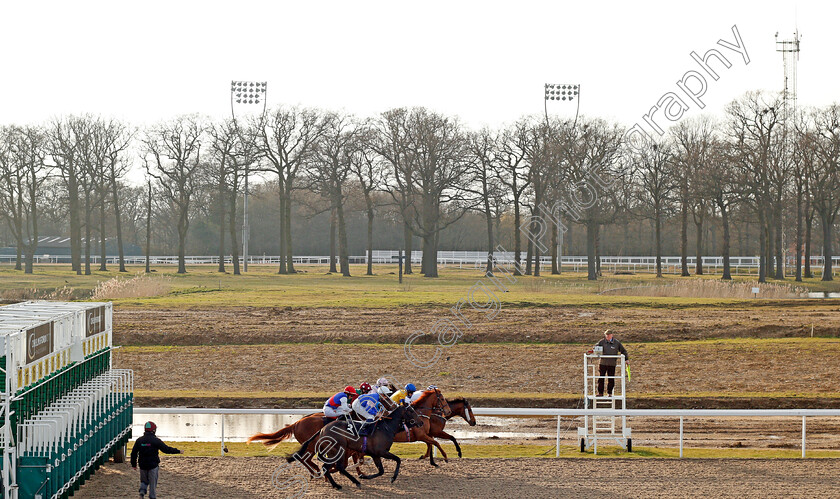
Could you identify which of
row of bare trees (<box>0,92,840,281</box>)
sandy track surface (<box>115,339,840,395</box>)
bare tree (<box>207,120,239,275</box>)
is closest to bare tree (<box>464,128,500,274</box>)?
row of bare trees (<box>0,92,840,281</box>)

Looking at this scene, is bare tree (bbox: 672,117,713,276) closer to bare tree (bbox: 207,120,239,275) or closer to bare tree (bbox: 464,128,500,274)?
bare tree (bbox: 464,128,500,274)

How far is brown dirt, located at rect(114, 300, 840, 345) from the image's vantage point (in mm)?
26328

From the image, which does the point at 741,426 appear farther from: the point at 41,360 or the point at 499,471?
the point at 41,360

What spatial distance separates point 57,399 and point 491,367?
43.3ft

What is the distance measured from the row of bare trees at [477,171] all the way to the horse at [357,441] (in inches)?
1444

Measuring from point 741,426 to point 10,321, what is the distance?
12568 mm

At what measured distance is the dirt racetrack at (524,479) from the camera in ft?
35.4

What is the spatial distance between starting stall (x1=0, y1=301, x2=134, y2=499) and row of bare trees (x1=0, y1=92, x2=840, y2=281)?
37254mm

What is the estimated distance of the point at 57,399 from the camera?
33.8 feet

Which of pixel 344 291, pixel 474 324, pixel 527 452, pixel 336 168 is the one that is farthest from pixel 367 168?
pixel 527 452

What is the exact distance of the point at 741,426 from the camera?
1619 centimetres

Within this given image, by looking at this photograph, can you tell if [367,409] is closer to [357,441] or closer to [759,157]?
[357,441]

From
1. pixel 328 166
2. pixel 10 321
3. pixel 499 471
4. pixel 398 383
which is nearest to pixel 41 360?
pixel 10 321

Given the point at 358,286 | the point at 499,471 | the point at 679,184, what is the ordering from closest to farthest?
the point at 499,471
the point at 358,286
the point at 679,184
